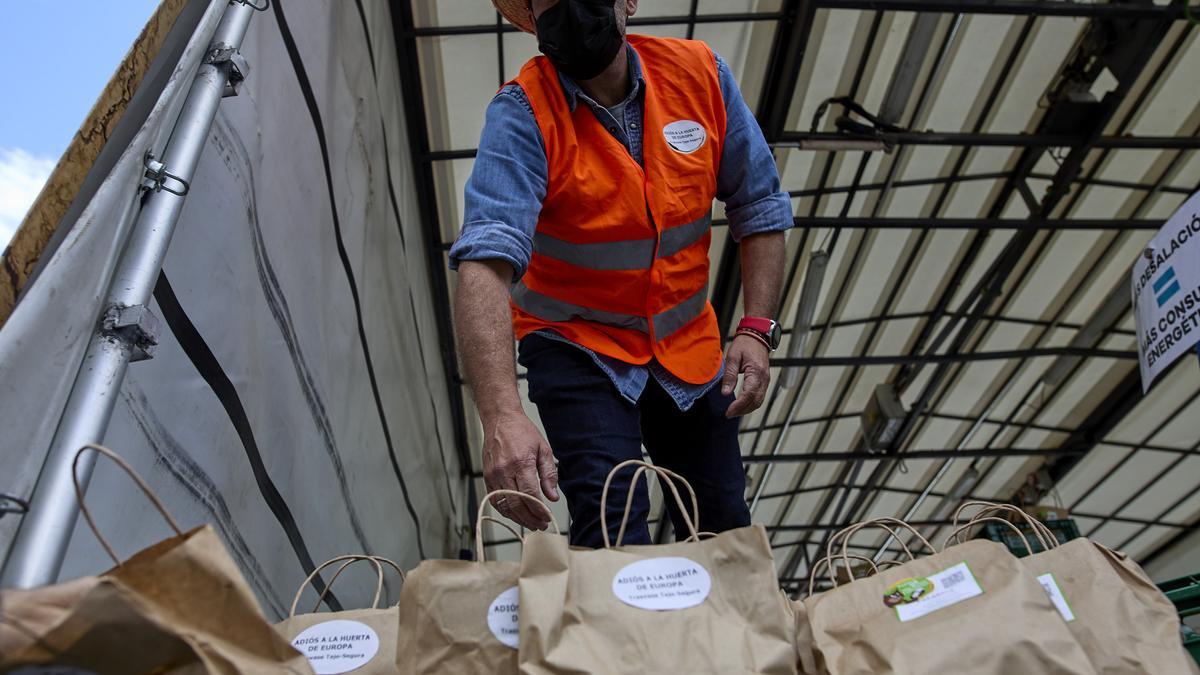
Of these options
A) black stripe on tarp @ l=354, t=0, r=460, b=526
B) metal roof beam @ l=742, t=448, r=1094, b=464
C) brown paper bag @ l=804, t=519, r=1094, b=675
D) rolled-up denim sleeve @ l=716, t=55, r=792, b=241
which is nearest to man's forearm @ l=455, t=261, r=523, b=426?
brown paper bag @ l=804, t=519, r=1094, b=675

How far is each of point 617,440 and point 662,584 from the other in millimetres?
514

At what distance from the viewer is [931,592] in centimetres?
107

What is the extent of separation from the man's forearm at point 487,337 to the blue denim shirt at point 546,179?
0.12 feet

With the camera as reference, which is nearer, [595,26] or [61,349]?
[61,349]

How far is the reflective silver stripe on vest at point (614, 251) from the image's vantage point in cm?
165

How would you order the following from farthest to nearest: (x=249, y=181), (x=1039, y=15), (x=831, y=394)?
(x=831, y=394)
(x=1039, y=15)
(x=249, y=181)

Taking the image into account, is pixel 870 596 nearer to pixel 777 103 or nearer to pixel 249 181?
pixel 249 181

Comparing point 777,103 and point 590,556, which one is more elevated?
point 777,103

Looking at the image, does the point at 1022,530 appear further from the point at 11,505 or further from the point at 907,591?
the point at 11,505

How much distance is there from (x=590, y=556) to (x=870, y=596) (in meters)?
0.36

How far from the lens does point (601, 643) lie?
99 cm

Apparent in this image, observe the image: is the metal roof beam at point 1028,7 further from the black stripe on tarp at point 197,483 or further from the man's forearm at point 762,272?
the black stripe on tarp at point 197,483

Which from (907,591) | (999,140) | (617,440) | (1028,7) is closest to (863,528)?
(907,591)

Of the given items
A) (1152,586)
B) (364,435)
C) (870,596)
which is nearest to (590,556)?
(870,596)
